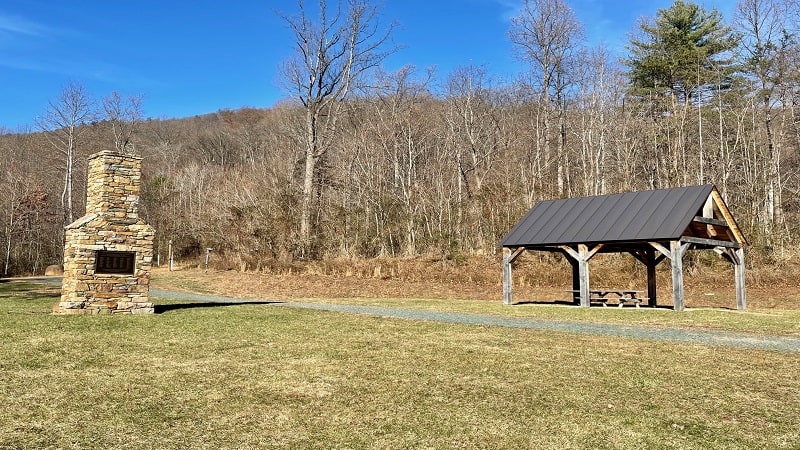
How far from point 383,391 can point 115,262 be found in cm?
882

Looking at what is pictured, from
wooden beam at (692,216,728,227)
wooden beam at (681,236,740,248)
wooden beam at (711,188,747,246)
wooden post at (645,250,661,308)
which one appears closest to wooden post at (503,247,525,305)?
wooden post at (645,250,661,308)

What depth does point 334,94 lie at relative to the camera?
30.9 metres

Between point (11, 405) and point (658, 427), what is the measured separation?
17.2 feet

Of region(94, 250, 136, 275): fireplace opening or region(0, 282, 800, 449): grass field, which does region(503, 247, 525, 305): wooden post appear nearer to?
region(0, 282, 800, 449): grass field

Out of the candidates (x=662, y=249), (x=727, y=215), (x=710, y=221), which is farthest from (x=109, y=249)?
(x=727, y=215)

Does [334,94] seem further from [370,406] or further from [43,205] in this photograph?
[370,406]

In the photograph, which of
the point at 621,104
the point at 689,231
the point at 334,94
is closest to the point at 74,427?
the point at 689,231

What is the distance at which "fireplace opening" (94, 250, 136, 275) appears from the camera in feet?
38.4

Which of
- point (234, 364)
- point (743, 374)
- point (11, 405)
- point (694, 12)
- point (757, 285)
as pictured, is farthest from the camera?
point (694, 12)

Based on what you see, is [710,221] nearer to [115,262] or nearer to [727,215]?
[727,215]

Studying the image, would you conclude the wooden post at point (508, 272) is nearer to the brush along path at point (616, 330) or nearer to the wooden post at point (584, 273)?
the wooden post at point (584, 273)

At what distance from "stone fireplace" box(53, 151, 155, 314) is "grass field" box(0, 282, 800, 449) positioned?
2.32 metres

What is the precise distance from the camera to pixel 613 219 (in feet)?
49.5

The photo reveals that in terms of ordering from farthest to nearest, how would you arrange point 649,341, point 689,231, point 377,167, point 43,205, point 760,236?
point 43,205 → point 377,167 → point 760,236 → point 689,231 → point 649,341
